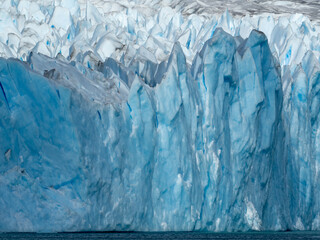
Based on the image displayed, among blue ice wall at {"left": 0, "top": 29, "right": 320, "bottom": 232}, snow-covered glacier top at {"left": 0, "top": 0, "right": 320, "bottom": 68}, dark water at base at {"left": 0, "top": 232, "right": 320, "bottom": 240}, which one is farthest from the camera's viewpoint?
snow-covered glacier top at {"left": 0, "top": 0, "right": 320, "bottom": 68}

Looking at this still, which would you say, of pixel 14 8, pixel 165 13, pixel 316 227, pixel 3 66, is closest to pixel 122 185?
pixel 3 66

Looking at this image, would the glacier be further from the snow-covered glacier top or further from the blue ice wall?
the snow-covered glacier top

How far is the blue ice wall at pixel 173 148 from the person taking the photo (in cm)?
1522

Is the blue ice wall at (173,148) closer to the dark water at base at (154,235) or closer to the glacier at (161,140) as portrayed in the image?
the glacier at (161,140)

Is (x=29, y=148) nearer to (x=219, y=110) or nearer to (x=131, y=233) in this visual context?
(x=131, y=233)

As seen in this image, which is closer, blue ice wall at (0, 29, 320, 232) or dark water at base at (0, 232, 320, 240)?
dark water at base at (0, 232, 320, 240)

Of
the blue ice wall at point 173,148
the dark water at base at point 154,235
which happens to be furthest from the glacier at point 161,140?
the dark water at base at point 154,235

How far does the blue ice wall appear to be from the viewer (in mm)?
15219

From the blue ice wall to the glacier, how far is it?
2 cm

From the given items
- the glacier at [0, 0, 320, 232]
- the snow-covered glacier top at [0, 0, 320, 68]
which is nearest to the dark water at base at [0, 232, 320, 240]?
the glacier at [0, 0, 320, 232]

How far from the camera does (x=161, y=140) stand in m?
17.3

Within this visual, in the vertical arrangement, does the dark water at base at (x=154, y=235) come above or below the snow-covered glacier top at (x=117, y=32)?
below

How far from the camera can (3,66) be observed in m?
15.3

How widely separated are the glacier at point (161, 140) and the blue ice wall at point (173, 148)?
0.08 feet
